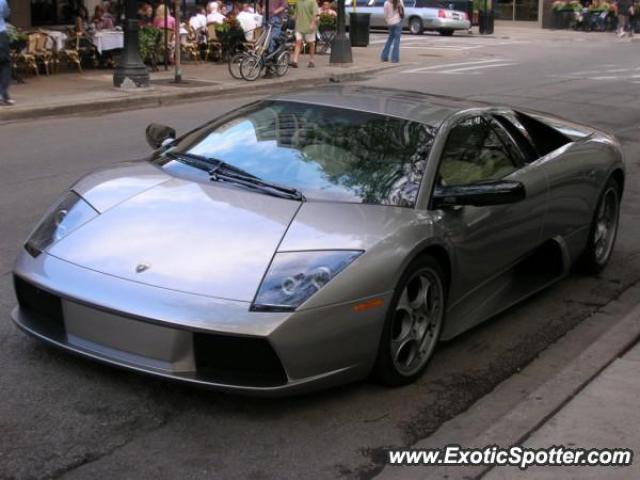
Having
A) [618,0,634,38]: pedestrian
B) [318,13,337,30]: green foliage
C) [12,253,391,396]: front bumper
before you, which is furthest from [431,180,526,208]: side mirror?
[618,0,634,38]: pedestrian

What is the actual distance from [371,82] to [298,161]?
1477 cm

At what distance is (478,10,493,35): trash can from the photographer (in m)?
36.4

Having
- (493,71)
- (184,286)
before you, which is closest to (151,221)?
→ (184,286)

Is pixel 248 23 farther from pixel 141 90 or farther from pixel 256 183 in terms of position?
pixel 256 183

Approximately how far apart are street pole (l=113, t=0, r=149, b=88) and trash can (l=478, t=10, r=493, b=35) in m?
23.9

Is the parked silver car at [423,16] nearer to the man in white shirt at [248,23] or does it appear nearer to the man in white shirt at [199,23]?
the man in white shirt at [199,23]

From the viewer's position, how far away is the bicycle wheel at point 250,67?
17.7m

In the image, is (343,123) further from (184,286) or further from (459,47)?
(459,47)

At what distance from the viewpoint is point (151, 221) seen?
395 cm

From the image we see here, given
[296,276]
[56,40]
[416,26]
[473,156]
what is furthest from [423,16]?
[296,276]

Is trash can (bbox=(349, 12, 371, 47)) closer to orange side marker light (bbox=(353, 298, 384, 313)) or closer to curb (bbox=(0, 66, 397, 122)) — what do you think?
curb (bbox=(0, 66, 397, 122))

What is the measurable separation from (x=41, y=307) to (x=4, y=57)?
1004cm

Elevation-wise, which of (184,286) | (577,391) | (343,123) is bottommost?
(577,391)

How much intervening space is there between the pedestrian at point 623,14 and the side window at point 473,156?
118 feet
